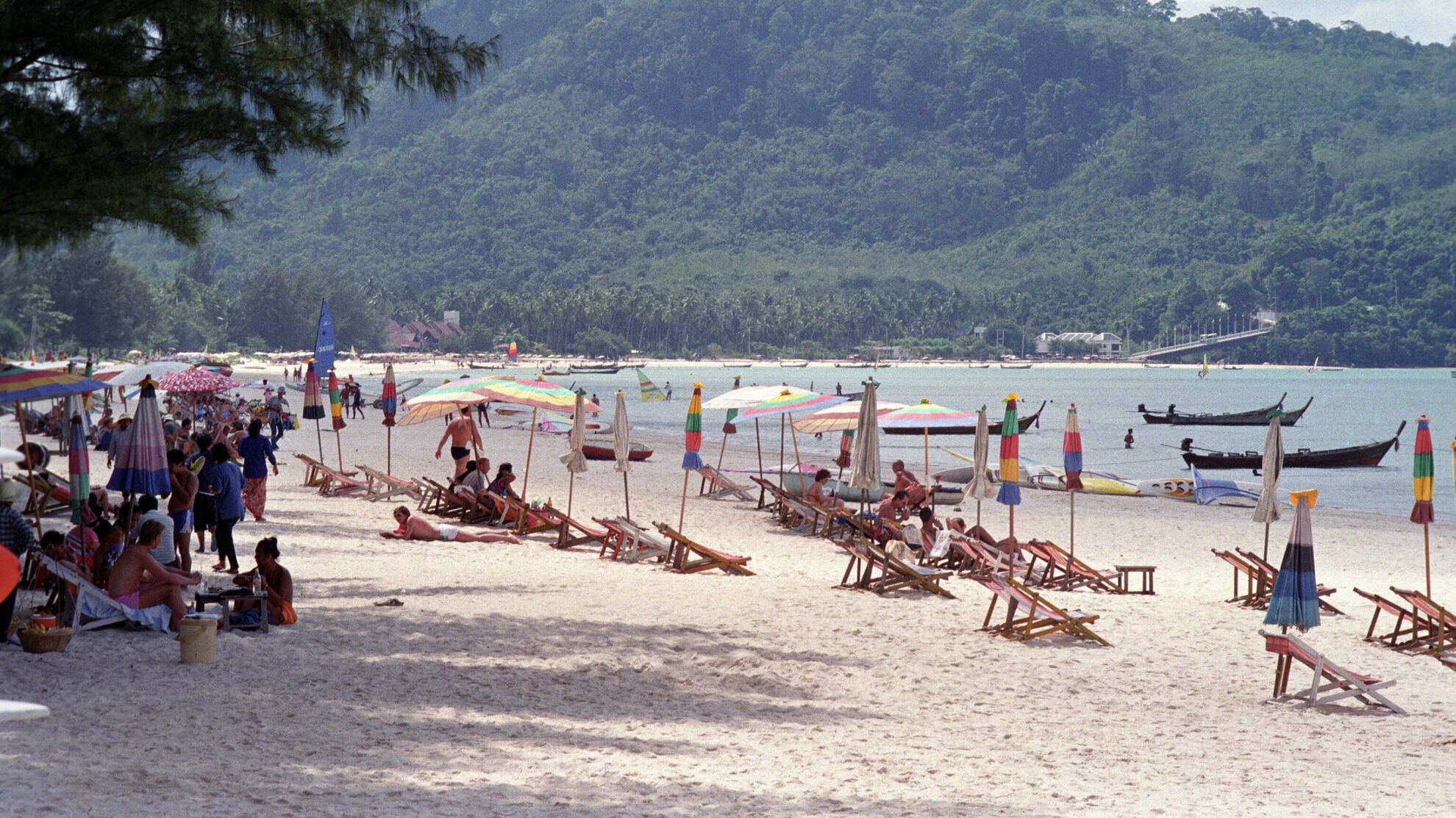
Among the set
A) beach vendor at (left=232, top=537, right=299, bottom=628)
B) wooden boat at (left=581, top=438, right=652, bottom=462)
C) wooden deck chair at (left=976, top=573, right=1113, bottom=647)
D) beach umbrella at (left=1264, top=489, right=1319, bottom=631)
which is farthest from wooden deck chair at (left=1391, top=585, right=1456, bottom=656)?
wooden boat at (left=581, top=438, right=652, bottom=462)

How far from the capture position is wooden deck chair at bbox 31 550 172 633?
8086 mm

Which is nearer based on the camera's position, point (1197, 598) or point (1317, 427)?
point (1197, 598)

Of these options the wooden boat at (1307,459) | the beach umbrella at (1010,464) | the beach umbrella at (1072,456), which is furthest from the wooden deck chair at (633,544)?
the wooden boat at (1307,459)

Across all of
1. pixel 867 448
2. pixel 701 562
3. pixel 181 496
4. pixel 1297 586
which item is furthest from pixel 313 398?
pixel 1297 586

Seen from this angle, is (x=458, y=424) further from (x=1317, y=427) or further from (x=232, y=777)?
(x=1317, y=427)

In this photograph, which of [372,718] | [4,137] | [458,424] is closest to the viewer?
[372,718]

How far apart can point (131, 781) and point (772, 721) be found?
306 centimetres

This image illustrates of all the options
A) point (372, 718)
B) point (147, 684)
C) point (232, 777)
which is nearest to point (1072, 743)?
point (372, 718)

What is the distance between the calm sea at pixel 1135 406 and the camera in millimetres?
33094

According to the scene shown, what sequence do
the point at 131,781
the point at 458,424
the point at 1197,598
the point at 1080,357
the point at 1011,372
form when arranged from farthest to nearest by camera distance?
the point at 1080,357 → the point at 1011,372 → the point at 458,424 → the point at 1197,598 → the point at 131,781

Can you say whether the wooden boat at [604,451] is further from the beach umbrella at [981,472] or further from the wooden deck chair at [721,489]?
the beach umbrella at [981,472]

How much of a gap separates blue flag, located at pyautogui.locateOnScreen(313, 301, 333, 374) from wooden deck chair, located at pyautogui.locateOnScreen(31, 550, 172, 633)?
468 inches

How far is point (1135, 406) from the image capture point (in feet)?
256

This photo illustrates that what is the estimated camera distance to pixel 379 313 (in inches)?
6097
